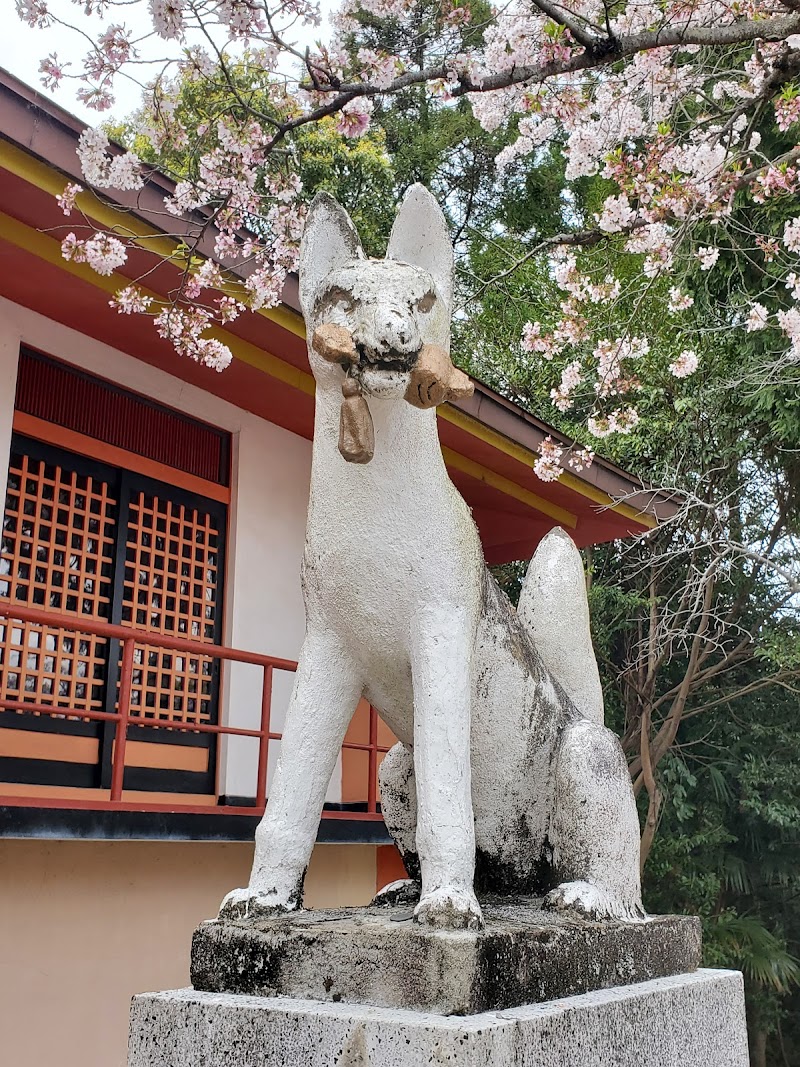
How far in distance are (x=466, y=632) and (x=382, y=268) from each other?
85cm

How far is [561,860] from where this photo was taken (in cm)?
248

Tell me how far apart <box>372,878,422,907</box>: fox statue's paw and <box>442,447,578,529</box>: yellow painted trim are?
4.77 metres

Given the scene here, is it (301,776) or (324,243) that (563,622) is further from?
(324,243)

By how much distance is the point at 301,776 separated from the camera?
7.60 feet

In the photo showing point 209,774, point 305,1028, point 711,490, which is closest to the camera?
point 305,1028

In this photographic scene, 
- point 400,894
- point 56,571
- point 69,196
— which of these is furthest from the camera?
point 56,571

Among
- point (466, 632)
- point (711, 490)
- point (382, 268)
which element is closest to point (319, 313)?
point (382, 268)

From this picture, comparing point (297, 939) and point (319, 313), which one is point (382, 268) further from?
point (297, 939)

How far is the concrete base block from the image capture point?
1.77 meters

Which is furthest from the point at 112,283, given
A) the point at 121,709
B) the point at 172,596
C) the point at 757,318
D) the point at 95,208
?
the point at 757,318

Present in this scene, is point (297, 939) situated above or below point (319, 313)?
below

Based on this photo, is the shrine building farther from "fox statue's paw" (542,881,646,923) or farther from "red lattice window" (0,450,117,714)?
"fox statue's paw" (542,881,646,923)

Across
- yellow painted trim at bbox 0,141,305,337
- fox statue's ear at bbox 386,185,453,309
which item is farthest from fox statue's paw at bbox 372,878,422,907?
yellow painted trim at bbox 0,141,305,337

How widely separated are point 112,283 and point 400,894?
3715 mm
